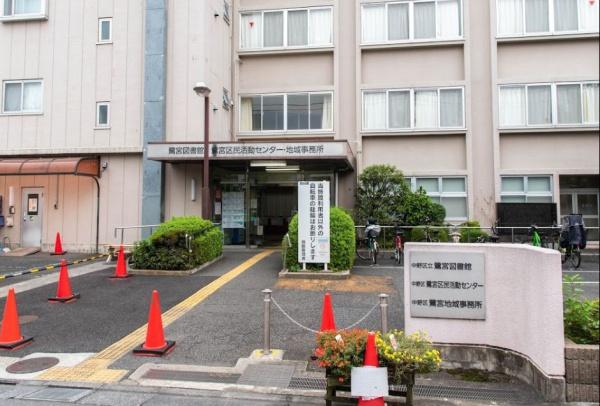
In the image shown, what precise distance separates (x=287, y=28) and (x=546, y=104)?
10781 mm

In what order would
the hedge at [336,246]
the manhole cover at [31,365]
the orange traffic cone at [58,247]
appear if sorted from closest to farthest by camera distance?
the manhole cover at [31,365] → the hedge at [336,246] → the orange traffic cone at [58,247]

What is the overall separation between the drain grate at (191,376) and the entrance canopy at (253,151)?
30.8 ft

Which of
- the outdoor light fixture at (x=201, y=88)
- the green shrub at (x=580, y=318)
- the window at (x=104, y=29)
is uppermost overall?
the window at (x=104, y=29)

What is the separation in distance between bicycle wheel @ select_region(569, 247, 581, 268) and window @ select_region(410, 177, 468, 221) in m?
5.11

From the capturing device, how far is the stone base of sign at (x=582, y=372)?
418 centimetres

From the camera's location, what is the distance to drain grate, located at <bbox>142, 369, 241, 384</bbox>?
489 centimetres

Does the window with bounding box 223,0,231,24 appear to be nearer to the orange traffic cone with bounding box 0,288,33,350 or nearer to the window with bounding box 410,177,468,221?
the window with bounding box 410,177,468,221

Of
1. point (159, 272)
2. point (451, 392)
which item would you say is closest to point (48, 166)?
point (159, 272)

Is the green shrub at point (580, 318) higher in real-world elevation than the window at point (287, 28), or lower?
lower

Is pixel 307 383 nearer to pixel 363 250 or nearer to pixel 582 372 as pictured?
pixel 582 372

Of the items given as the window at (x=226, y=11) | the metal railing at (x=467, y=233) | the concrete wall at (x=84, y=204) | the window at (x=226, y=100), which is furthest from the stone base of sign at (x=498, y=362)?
the window at (x=226, y=11)

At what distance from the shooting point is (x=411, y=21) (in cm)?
1667

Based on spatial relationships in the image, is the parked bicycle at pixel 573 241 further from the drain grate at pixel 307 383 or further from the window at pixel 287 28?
the window at pixel 287 28

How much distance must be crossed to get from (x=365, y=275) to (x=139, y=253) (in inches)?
243
